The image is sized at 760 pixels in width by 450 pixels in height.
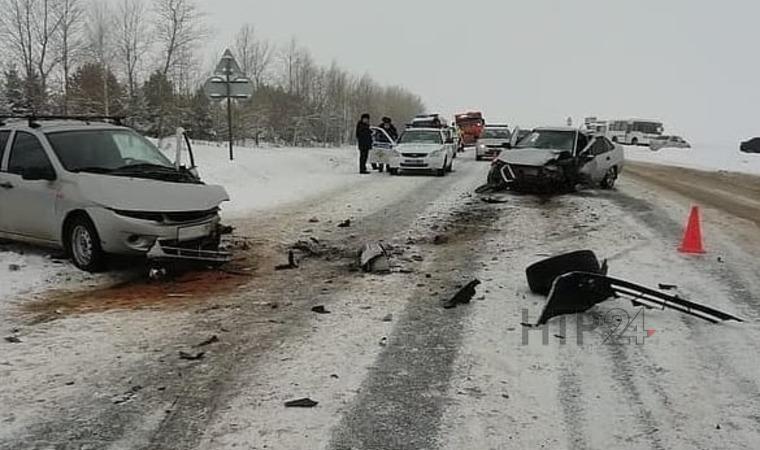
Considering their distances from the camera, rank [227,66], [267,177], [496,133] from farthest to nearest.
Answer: [496,133]
[267,177]
[227,66]

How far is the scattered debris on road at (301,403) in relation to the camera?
418 centimetres

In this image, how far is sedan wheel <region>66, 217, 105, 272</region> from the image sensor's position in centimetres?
737

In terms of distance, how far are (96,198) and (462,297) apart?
3.99 m

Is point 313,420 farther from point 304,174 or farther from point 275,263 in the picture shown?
point 304,174

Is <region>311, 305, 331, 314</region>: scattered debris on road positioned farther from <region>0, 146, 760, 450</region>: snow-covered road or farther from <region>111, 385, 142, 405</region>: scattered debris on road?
<region>111, 385, 142, 405</region>: scattered debris on road

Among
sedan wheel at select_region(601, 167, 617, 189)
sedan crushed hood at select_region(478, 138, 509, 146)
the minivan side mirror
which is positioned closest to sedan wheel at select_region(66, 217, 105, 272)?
the minivan side mirror

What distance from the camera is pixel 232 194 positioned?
1551 cm

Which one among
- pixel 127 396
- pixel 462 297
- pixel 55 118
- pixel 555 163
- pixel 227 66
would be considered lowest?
pixel 127 396

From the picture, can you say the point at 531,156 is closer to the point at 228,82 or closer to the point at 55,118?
the point at 228,82

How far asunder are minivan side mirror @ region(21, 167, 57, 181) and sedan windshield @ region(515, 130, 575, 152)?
1173cm

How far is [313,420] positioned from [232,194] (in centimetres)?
1203

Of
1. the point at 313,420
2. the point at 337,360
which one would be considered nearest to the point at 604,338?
the point at 337,360

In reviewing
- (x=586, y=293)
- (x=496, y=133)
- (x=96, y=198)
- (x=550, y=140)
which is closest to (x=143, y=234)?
(x=96, y=198)

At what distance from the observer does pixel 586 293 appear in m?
6.12
